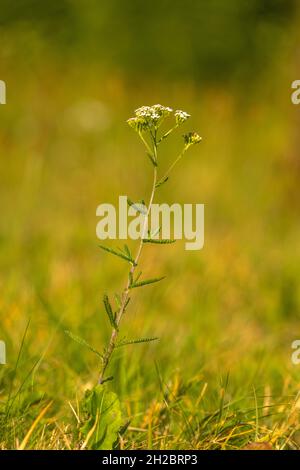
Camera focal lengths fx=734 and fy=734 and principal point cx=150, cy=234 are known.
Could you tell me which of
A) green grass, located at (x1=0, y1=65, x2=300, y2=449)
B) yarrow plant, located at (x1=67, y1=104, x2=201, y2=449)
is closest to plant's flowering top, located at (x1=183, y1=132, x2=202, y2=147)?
yarrow plant, located at (x1=67, y1=104, x2=201, y2=449)

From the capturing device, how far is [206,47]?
30.0ft

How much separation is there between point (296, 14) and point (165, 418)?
13.3ft

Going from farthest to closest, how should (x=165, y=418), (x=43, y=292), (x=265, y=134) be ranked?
(x=265, y=134) < (x=43, y=292) < (x=165, y=418)

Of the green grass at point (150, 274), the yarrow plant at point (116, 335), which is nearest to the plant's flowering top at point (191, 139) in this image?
the yarrow plant at point (116, 335)

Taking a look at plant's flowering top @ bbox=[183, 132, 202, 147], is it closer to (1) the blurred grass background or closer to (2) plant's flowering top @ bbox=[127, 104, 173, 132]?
(2) plant's flowering top @ bbox=[127, 104, 173, 132]

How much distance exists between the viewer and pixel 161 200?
15.9 ft

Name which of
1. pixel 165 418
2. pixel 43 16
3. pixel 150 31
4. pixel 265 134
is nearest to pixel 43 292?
pixel 165 418

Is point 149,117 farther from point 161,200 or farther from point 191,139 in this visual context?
point 161,200

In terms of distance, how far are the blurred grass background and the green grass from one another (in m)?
0.01

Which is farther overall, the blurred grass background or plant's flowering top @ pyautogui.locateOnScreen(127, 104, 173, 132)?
the blurred grass background

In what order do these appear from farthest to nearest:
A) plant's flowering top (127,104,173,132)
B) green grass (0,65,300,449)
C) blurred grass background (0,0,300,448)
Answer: blurred grass background (0,0,300,448) → green grass (0,65,300,449) → plant's flowering top (127,104,173,132)

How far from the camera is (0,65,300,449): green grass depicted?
174 centimetres

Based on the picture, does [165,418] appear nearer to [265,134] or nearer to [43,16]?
[43,16]

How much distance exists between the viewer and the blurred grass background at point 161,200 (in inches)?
75.2
